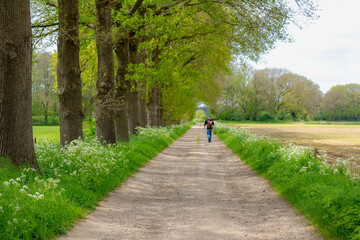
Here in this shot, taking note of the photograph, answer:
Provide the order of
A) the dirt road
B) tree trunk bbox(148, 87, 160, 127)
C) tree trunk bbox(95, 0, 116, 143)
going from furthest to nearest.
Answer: tree trunk bbox(148, 87, 160, 127) → tree trunk bbox(95, 0, 116, 143) → the dirt road

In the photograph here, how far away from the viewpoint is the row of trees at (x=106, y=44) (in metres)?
6.47

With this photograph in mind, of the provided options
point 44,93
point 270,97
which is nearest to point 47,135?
point 44,93

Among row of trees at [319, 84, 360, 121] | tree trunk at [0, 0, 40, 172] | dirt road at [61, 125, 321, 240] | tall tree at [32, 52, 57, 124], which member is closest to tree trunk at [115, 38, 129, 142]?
dirt road at [61, 125, 321, 240]

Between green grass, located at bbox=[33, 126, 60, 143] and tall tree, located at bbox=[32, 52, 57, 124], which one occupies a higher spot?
tall tree, located at bbox=[32, 52, 57, 124]

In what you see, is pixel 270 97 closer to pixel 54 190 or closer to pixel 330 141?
pixel 330 141

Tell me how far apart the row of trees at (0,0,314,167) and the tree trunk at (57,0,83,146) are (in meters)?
0.03

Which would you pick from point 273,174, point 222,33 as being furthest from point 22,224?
point 222,33

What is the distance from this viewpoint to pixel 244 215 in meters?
6.52

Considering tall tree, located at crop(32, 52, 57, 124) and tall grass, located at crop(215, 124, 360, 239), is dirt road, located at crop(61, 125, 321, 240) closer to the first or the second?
tall grass, located at crop(215, 124, 360, 239)

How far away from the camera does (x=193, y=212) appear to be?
6.60 meters

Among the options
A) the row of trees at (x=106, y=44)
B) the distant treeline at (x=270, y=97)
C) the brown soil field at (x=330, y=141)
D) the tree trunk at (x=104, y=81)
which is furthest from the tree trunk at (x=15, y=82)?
the distant treeline at (x=270, y=97)

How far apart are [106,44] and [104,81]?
151cm

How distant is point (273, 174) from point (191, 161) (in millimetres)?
5819

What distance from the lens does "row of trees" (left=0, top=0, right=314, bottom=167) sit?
6.47 metres
